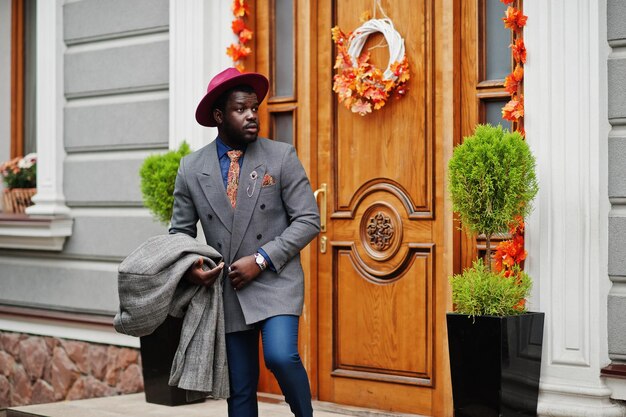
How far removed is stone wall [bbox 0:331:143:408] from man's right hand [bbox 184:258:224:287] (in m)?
2.94

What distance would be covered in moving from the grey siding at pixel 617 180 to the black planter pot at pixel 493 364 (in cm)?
41

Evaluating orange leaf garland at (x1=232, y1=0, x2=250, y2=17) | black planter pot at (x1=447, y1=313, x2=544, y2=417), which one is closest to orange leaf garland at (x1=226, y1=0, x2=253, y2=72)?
orange leaf garland at (x1=232, y1=0, x2=250, y2=17)

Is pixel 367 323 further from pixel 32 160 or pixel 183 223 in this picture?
pixel 32 160

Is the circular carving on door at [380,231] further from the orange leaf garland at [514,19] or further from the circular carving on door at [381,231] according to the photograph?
the orange leaf garland at [514,19]

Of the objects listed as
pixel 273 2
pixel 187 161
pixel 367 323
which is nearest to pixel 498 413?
pixel 367 323

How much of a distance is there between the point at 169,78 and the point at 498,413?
3510mm

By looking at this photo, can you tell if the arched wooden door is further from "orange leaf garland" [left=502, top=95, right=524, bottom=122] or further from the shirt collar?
the shirt collar

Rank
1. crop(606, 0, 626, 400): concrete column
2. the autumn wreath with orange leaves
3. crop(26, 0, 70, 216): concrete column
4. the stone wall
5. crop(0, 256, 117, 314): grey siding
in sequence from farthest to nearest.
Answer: crop(26, 0, 70, 216): concrete column
crop(0, 256, 117, 314): grey siding
the stone wall
the autumn wreath with orange leaves
crop(606, 0, 626, 400): concrete column

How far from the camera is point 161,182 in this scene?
20.8 feet

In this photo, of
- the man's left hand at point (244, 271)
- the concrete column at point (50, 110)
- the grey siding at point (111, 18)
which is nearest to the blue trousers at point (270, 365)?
the man's left hand at point (244, 271)

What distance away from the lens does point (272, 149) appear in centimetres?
468

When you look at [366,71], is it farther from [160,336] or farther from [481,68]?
[160,336]

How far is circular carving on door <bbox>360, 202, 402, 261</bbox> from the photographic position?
6.01 m

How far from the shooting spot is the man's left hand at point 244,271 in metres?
4.45
